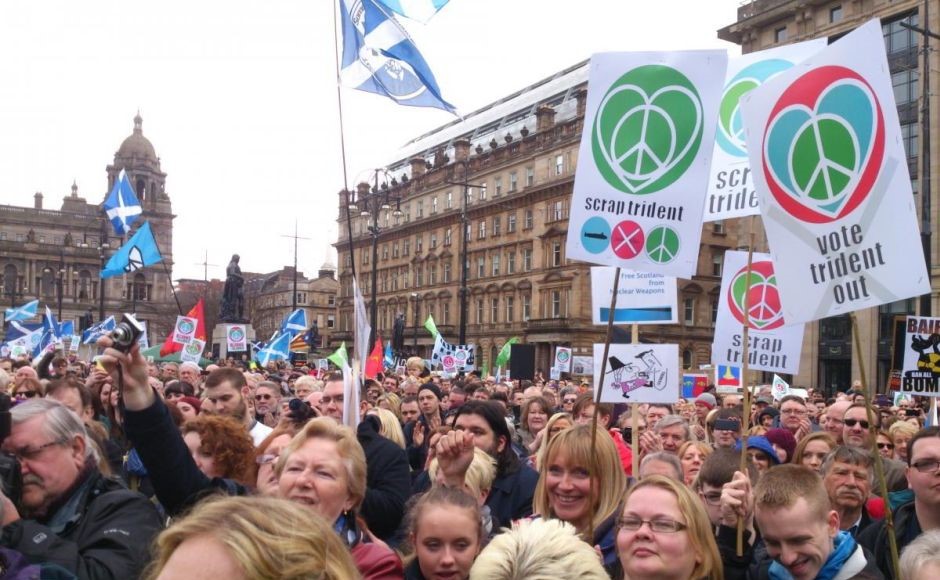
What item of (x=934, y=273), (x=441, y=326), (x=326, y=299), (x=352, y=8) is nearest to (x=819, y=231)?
(x=352, y=8)

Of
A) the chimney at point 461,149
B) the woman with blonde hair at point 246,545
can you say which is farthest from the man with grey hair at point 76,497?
the chimney at point 461,149

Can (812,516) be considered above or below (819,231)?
below

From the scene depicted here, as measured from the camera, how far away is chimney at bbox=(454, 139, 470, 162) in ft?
244

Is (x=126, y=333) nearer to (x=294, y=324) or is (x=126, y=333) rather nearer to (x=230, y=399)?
(x=230, y=399)

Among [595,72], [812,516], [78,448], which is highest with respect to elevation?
[595,72]

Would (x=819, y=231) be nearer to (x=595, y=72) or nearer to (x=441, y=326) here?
(x=595, y=72)

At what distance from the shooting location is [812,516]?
12.5ft

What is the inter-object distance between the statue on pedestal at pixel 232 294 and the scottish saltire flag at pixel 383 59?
2449 centimetres

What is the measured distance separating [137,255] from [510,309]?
4186 cm

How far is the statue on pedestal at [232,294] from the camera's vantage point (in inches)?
1316

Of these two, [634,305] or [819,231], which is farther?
[634,305]

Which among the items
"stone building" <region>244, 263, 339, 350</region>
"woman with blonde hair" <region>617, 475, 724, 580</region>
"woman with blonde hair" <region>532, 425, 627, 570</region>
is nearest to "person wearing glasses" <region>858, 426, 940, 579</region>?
"woman with blonde hair" <region>532, 425, 627, 570</region>

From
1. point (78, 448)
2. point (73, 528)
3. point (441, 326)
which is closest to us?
point (73, 528)

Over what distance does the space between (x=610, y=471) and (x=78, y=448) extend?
2304 mm
